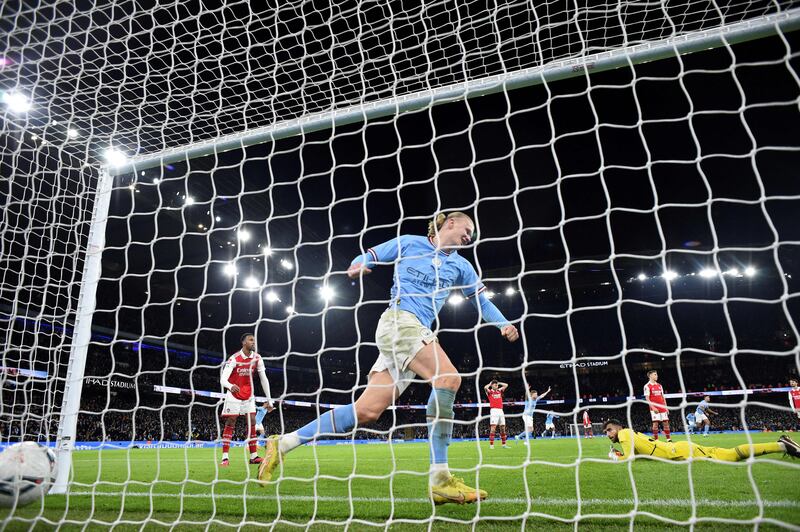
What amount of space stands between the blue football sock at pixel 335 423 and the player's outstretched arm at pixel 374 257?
2.93ft

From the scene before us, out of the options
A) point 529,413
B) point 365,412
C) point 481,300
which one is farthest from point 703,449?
point 529,413

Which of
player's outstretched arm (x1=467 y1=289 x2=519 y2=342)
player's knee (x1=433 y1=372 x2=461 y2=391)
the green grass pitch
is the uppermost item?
player's outstretched arm (x1=467 y1=289 x2=519 y2=342)

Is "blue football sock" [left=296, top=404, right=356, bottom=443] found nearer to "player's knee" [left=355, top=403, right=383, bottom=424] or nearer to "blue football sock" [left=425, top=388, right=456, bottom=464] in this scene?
"player's knee" [left=355, top=403, right=383, bottom=424]

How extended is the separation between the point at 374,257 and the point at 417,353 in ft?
2.45

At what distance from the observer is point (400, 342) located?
3.19 meters

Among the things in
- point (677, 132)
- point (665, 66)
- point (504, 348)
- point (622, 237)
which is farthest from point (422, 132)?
point (504, 348)

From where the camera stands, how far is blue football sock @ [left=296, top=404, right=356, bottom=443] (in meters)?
3.16

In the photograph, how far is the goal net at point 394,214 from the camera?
3.12 m

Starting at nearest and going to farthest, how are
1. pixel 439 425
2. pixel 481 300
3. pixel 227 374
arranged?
1. pixel 439 425
2. pixel 481 300
3. pixel 227 374

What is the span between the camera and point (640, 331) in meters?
29.0

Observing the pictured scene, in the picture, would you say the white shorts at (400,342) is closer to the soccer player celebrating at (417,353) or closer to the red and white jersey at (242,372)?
the soccer player celebrating at (417,353)

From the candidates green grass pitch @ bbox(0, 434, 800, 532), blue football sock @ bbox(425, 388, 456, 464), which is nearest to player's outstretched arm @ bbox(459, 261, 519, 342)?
blue football sock @ bbox(425, 388, 456, 464)

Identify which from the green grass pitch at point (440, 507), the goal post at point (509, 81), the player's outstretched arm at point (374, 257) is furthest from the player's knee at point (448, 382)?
the goal post at point (509, 81)

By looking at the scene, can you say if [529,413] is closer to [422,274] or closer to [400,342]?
[422,274]
